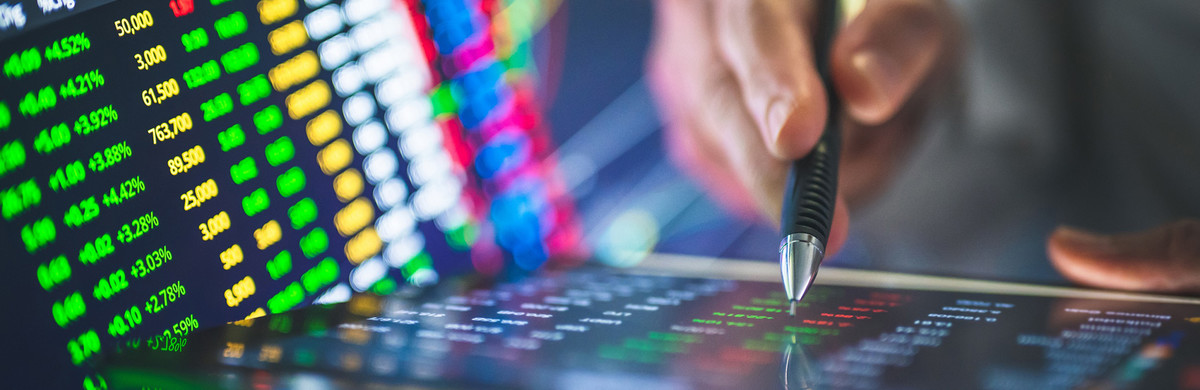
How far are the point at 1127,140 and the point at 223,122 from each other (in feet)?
1.59

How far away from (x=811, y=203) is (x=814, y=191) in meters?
0.01

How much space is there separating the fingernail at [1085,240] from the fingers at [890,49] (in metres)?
0.13

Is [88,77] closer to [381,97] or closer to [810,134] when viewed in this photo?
[381,97]

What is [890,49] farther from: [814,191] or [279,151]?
[279,151]

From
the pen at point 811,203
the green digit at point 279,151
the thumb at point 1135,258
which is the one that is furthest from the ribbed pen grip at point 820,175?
the green digit at point 279,151

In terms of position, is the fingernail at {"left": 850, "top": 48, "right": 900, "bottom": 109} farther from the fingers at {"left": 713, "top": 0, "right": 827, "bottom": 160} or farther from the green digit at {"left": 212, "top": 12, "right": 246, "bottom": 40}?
the green digit at {"left": 212, "top": 12, "right": 246, "bottom": 40}

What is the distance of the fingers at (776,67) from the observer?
472mm

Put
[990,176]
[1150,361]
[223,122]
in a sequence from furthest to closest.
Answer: [990,176], [223,122], [1150,361]

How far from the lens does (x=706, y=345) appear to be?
0.36m

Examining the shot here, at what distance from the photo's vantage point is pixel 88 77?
1.17 ft

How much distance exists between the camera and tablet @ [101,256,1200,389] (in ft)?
1.01

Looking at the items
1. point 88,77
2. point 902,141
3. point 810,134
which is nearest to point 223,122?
point 88,77

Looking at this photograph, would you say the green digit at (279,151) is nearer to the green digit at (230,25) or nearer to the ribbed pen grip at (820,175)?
the green digit at (230,25)

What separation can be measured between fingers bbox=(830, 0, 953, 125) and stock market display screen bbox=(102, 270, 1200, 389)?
0.48 feet
